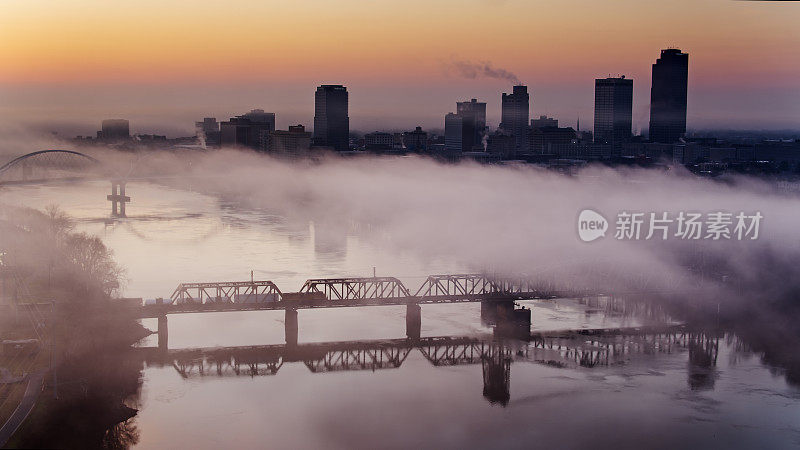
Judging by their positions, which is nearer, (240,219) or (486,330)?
(486,330)

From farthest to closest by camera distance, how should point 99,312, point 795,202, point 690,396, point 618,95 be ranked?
point 618,95, point 795,202, point 99,312, point 690,396

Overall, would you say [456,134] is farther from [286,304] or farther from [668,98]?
[286,304]

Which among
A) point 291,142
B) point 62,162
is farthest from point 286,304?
point 291,142

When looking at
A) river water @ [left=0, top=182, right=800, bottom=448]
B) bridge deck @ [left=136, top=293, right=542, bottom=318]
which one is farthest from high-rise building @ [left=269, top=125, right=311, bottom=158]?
bridge deck @ [left=136, top=293, right=542, bottom=318]

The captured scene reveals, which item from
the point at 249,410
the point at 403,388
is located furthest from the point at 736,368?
the point at 249,410

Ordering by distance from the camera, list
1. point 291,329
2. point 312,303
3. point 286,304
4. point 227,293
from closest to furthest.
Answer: point 291,329 → point 286,304 → point 312,303 → point 227,293

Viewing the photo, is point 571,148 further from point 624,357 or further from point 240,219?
point 624,357

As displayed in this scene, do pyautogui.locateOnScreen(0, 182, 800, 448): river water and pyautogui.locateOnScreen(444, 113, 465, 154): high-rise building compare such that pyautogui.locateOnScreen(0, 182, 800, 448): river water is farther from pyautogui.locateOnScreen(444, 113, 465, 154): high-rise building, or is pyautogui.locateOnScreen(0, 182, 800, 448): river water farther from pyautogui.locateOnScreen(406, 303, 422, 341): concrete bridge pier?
pyautogui.locateOnScreen(444, 113, 465, 154): high-rise building
